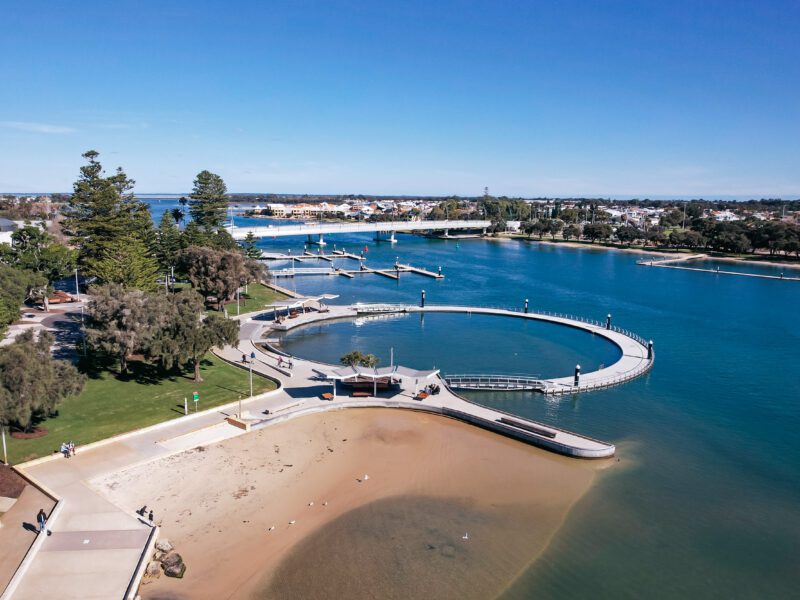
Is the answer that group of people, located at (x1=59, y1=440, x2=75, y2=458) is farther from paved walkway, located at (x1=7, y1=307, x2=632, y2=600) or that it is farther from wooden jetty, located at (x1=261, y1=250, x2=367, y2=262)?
wooden jetty, located at (x1=261, y1=250, x2=367, y2=262)

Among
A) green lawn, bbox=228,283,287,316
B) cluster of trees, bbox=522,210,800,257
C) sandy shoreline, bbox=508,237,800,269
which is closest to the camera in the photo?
green lawn, bbox=228,283,287,316

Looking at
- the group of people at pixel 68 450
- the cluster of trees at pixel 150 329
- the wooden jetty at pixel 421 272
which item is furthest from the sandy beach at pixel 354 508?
the wooden jetty at pixel 421 272

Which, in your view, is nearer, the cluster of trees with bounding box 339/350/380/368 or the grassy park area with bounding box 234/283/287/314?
the cluster of trees with bounding box 339/350/380/368

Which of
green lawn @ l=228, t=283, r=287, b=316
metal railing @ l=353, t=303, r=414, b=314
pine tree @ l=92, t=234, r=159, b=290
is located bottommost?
metal railing @ l=353, t=303, r=414, b=314

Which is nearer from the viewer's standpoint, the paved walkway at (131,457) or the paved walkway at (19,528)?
the paved walkway at (131,457)

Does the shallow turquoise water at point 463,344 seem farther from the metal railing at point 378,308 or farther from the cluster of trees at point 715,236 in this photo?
the cluster of trees at point 715,236

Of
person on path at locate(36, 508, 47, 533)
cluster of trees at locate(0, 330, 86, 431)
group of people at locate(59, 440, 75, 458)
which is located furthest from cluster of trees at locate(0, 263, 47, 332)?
person on path at locate(36, 508, 47, 533)

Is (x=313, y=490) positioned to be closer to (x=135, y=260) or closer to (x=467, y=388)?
(x=467, y=388)
